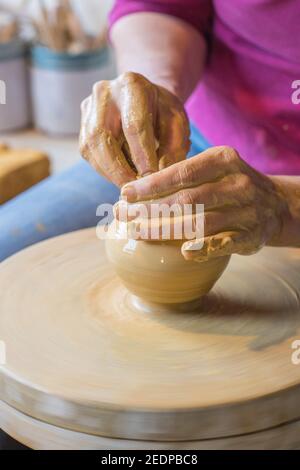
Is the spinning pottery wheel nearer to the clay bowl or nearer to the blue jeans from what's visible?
the clay bowl

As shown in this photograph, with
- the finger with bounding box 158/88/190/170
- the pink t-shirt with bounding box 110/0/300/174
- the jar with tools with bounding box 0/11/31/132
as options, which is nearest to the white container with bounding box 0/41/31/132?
the jar with tools with bounding box 0/11/31/132

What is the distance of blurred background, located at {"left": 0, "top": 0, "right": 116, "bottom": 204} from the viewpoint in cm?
380

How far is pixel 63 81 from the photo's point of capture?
3811mm

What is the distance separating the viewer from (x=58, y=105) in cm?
388

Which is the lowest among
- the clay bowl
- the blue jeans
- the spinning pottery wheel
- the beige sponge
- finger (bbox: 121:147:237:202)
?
the beige sponge

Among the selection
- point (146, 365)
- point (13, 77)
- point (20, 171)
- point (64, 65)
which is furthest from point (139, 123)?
point (13, 77)

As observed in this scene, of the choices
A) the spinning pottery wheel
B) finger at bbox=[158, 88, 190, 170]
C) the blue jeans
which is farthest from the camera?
the blue jeans

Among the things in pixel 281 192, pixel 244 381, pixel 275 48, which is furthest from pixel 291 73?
pixel 244 381

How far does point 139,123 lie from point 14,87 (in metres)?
2.91

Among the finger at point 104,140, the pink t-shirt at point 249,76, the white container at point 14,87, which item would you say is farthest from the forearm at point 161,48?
the white container at point 14,87

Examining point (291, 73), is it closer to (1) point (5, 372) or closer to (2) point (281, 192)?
(2) point (281, 192)

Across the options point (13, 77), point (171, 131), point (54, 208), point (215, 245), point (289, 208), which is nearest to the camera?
point (215, 245)

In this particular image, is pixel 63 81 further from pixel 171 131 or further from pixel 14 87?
pixel 171 131
